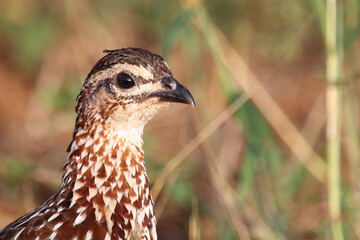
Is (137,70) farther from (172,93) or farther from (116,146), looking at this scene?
(116,146)

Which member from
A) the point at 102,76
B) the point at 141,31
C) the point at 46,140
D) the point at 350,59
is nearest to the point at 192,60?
the point at 350,59

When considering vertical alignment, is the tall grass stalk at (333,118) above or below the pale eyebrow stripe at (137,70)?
below

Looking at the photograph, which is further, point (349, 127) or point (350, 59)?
point (350, 59)

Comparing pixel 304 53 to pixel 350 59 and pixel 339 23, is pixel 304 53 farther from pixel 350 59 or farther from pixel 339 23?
pixel 339 23

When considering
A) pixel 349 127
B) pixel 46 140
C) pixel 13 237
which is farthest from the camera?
pixel 46 140

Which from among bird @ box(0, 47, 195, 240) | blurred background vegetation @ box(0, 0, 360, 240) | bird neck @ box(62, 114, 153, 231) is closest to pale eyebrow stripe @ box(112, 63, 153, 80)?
bird @ box(0, 47, 195, 240)

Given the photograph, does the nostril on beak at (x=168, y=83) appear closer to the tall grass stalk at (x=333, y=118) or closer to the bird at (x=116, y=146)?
the bird at (x=116, y=146)

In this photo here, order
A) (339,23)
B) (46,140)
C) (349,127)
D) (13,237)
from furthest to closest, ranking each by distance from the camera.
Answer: (46,140), (349,127), (339,23), (13,237)

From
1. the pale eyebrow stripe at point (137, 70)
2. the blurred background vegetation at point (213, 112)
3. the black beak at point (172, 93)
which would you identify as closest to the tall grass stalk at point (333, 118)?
the blurred background vegetation at point (213, 112)
